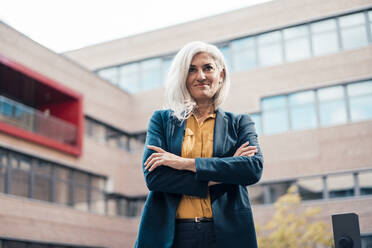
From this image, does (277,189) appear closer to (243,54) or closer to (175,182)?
(243,54)

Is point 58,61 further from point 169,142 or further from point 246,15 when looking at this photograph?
point 169,142

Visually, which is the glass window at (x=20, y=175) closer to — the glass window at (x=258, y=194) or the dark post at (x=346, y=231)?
the glass window at (x=258, y=194)

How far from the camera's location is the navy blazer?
79.5 inches

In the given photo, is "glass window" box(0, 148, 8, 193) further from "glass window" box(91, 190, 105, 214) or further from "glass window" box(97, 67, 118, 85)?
"glass window" box(97, 67, 118, 85)

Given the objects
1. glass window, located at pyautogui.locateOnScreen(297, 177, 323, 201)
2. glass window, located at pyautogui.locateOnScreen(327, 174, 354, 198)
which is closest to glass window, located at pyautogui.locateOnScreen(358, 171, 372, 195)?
glass window, located at pyautogui.locateOnScreen(327, 174, 354, 198)

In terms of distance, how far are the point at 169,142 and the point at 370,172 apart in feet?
52.2

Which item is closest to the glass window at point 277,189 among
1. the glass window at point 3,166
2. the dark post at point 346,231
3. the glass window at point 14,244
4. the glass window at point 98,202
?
the glass window at point 98,202

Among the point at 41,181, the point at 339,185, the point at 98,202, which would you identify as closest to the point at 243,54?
the point at 339,185

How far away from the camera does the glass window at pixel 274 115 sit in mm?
19031

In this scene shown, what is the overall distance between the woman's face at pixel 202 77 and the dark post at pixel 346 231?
1021 mm

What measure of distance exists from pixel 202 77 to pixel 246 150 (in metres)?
0.34

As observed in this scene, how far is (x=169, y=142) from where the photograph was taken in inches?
88.2

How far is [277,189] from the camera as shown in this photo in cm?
1861

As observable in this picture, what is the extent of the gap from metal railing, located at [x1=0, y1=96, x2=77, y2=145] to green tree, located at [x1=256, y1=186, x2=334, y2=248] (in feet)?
22.4
